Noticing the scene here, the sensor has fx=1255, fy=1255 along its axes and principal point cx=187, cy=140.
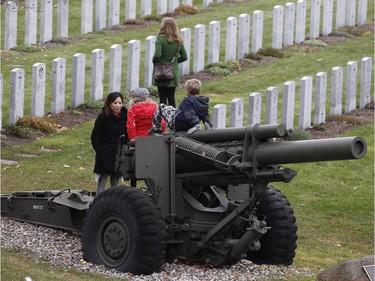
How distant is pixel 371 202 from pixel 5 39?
33.3ft

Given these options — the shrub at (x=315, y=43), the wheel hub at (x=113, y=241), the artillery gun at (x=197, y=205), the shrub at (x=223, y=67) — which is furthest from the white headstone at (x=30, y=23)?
the wheel hub at (x=113, y=241)

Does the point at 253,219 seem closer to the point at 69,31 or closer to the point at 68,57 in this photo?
the point at 68,57

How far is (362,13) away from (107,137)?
17915 millimetres

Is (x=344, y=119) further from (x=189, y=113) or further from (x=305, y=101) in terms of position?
(x=189, y=113)

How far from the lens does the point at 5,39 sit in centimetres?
2622

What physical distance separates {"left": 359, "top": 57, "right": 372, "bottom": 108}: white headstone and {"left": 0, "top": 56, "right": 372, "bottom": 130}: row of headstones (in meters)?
0.29

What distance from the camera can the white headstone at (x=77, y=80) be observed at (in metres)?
22.4

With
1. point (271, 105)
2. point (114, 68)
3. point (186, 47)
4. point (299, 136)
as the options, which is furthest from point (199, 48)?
point (299, 136)

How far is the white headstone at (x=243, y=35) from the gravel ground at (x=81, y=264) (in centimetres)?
1278

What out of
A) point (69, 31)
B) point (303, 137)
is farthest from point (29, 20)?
point (303, 137)

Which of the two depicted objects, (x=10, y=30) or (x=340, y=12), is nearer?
(x=10, y=30)

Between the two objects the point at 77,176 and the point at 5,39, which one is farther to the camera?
the point at 5,39

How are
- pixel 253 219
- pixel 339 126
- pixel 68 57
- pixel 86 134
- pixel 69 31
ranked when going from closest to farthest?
pixel 253 219, pixel 86 134, pixel 339 126, pixel 68 57, pixel 69 31

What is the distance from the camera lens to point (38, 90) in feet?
71.2
